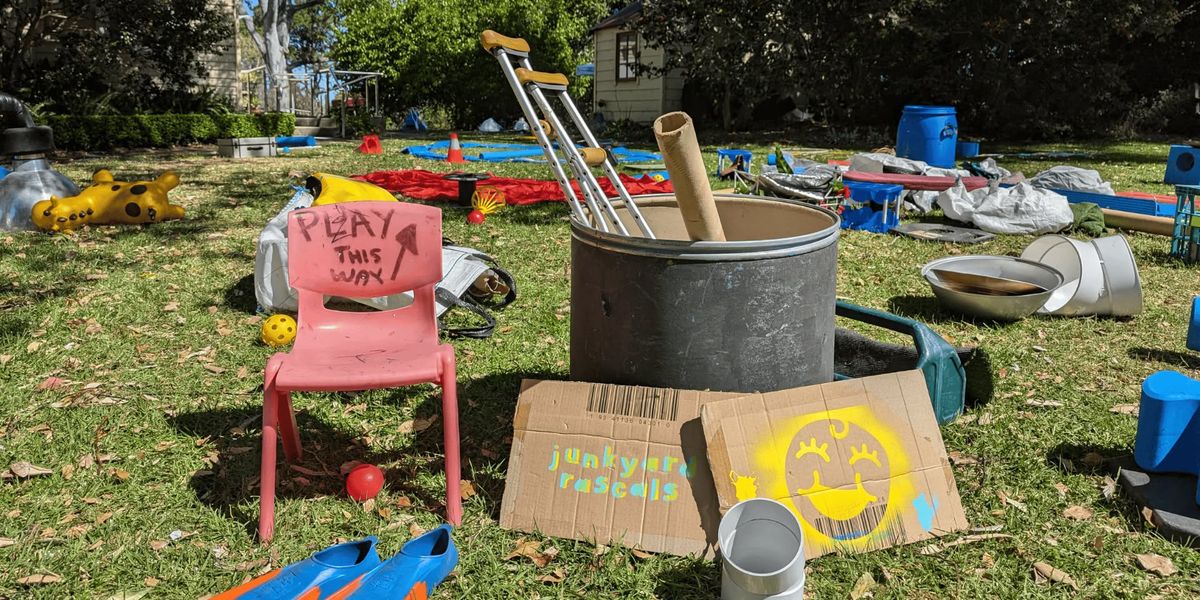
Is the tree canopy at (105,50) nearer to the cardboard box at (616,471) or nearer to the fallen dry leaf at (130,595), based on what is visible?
the fallen dry leaf at (130,595)

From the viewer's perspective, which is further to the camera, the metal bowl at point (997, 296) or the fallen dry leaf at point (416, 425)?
the metal bowl at point (997, 296)

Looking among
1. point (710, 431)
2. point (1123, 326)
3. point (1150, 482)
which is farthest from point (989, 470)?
point (1123, 326)

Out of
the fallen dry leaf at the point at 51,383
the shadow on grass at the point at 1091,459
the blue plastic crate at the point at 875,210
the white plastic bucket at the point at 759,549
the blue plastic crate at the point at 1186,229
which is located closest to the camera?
the white plastic bucket at the point at 759,549

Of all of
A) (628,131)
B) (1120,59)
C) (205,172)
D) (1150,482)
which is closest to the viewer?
(1150,482)

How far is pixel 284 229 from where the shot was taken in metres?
5.12

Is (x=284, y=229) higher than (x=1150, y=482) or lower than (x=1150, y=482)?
higher

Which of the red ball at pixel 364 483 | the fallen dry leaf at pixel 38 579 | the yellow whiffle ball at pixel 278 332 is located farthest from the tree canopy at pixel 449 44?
the fallen dry leaf at pixel 38 579

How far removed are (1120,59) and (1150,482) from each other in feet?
66.6

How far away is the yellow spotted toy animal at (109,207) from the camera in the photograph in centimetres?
732

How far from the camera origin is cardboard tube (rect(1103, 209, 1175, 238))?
734cm

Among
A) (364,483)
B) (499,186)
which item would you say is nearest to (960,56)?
(499,186)

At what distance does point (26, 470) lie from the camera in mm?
3205

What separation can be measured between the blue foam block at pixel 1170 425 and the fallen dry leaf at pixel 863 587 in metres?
1.21

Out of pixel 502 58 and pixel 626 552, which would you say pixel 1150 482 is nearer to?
pixel 626 552
